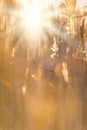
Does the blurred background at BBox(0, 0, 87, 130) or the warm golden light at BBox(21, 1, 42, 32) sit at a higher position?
the warm golden light at BBox(21, 1, 42, 32)

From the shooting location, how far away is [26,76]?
7.29 ft

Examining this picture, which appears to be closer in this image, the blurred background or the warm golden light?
the blurred background

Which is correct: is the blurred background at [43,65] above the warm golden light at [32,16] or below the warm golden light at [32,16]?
below

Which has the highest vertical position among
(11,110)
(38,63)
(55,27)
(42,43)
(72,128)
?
(55,27)

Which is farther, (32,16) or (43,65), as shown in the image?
(32,16)

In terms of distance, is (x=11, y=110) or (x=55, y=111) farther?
(x=11, y=110)

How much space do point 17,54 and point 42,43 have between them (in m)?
0.39

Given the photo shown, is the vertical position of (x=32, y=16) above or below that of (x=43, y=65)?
above

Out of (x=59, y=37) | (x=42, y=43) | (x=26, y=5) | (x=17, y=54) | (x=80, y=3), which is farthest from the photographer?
(x=17, y=54)

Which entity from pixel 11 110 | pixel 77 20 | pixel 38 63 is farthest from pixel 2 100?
pixel 77 20

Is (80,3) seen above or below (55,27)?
above

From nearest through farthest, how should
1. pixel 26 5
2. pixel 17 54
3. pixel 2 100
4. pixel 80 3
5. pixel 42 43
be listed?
1. pixel 80 3
2. pixel 42 43
3. pixel 26 5
4. pixel 17 54
5. pixel 2 100

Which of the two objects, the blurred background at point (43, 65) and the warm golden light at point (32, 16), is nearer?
the blurred background at point (43, 65)

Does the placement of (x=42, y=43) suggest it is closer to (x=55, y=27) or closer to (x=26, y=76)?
(x=55, y=27)
